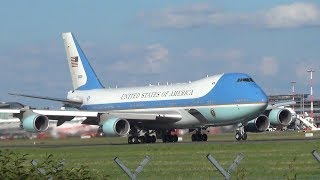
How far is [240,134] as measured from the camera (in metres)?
60.9

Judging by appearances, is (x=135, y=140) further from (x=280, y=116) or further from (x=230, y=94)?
(x=280, y=116)

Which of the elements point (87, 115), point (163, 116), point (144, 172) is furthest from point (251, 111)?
point (144, 172)

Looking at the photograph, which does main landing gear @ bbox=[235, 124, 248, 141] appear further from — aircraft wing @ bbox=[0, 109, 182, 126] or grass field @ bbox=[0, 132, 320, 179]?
grass field @ bbox=[0, 132, 320, 179]

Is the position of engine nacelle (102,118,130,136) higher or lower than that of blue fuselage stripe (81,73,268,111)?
lower

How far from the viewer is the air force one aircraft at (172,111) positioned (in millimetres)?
60156

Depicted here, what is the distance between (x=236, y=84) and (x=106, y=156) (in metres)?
19.2

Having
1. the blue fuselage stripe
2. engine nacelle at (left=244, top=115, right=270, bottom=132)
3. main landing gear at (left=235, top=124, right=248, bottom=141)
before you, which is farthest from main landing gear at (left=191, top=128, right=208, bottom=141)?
engine nacelle at (left=244, top=115, right=270, bottom=132)

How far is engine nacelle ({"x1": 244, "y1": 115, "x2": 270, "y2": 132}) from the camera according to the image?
6538cm

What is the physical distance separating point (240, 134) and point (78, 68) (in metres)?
20.5

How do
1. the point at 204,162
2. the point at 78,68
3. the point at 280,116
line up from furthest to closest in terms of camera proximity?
1. the point at 78,68
2. the point at 280,116
3. the point at 204,162

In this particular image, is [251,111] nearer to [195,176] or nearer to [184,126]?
[184,126]

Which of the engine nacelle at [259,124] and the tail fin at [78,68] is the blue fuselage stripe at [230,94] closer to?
the engine nacelle at [259,124]

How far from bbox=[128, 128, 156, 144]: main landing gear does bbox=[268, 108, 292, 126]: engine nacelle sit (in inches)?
335

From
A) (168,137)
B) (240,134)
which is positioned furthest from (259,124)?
(168,137)
